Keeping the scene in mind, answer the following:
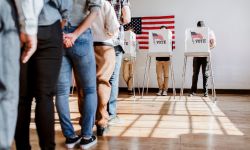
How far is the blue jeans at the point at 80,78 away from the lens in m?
1.58

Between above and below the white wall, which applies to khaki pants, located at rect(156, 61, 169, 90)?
below

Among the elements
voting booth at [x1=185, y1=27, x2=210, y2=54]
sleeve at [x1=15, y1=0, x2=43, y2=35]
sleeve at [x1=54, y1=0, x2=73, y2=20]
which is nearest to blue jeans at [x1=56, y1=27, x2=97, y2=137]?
sleeve at [x1=54, y1=0, x2=73, y2=20]

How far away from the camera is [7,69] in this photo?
928 mm

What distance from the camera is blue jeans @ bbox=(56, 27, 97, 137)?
1.58 meters

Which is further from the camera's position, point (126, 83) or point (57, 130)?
point (126, 83)

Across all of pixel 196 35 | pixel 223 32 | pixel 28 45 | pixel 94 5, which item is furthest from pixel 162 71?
pixel 28 45

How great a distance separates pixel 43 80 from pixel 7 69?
208 millimetres

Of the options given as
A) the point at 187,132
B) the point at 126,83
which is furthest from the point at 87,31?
the point at 126,83

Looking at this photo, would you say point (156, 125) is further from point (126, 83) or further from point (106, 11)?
point (126, 83)

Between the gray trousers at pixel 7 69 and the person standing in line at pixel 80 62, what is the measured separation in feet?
1.89

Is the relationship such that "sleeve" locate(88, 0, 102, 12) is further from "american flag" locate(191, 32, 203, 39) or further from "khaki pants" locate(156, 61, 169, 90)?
"khaki pants" locate(156, 61, 169, 90)

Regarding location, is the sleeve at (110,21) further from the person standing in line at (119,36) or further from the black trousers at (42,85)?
the black trousers at (42,85)

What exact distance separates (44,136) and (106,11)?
99 centimetres

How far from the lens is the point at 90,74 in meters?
1.63
